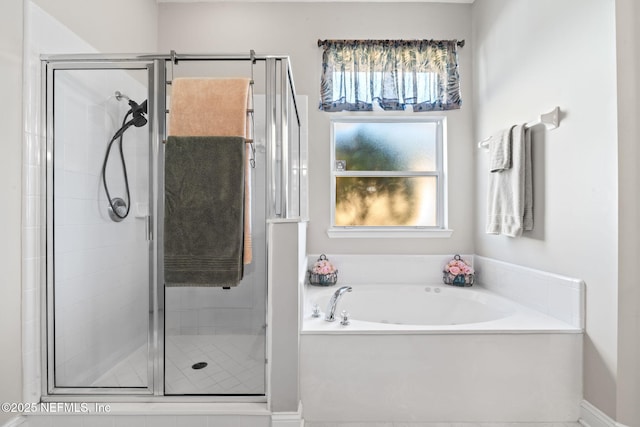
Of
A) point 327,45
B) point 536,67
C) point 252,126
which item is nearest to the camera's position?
point 252,126

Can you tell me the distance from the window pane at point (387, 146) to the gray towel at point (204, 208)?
4.97 ft

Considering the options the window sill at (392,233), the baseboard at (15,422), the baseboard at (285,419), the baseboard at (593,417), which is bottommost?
the baseboard at (593,417)

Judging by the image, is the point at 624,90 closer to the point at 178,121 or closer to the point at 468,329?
the point at 468,329

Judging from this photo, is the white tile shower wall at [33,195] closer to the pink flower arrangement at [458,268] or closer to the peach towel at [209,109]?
the peach towel at [209,109]

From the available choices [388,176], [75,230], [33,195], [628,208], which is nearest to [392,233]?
[388,176]

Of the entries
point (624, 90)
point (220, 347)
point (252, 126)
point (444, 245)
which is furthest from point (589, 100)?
point (220, 347)

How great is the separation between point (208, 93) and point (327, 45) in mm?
1566

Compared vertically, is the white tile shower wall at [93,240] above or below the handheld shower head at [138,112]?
below

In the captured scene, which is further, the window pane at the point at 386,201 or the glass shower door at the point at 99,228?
the window pane at the point at 386,201

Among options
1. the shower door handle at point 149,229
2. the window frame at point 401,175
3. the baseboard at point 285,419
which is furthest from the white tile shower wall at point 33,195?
the window frame at point 401,175

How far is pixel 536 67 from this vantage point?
203 centimetres

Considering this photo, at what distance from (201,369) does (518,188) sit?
2116 millimetres

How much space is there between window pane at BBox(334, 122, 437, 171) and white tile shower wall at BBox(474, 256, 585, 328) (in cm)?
100

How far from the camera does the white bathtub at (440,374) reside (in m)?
1.66
